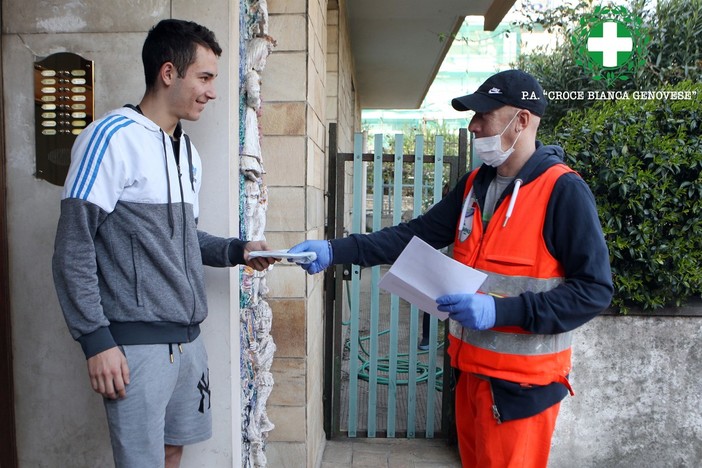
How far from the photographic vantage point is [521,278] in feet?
6.89

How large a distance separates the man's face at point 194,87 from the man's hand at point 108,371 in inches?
31.9

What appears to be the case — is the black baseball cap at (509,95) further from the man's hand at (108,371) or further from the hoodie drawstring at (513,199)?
the man's hand at (108,371)

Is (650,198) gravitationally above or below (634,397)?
above

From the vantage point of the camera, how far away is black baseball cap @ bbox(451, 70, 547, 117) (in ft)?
7.29

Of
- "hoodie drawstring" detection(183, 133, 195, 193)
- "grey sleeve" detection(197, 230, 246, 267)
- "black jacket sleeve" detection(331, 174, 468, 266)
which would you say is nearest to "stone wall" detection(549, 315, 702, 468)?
"black jacket sleeve" detection(331, 174, 468, 266)

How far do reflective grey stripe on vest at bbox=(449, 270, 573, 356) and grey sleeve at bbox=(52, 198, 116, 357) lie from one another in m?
1.29

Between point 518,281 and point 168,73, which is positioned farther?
point 518,281

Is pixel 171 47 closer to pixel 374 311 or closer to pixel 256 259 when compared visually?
pixel 256 259

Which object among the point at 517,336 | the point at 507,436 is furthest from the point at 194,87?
the point at 507,436

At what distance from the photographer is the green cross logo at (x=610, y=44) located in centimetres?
674

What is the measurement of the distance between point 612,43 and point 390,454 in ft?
18.2

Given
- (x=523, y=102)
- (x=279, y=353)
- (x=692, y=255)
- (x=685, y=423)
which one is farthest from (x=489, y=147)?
(x=685, y=423)

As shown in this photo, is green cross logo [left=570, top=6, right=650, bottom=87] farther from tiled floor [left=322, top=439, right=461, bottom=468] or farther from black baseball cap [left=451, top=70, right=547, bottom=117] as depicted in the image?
black baseball cap [left=451, top=70, right=547, bottom=117]

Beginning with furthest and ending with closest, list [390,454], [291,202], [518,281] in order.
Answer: [390,454], [291,202], [518,281]
